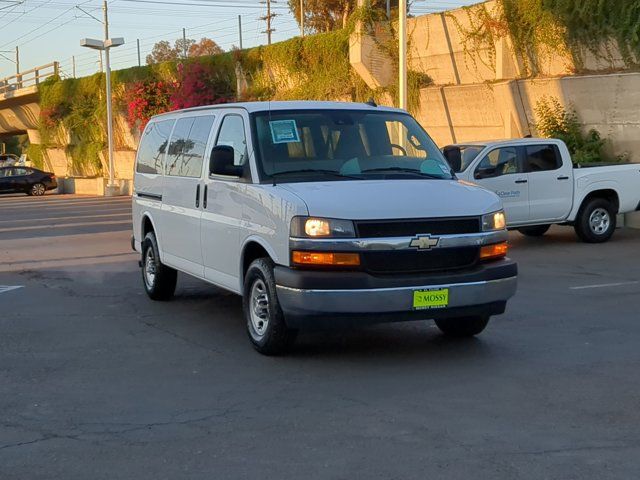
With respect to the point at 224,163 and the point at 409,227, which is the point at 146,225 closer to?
the point at 224,163

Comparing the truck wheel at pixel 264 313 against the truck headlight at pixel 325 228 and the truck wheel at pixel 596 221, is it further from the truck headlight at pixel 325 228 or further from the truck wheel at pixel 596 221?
the truck wheel at pixel 596 221

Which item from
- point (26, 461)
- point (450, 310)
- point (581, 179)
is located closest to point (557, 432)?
point (450, 310)

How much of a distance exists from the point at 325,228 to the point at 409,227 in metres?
0.66

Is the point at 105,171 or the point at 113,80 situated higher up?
the point at 113,80

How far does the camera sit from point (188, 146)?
32.0 feet

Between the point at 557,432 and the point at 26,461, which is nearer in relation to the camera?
the point at 26,461

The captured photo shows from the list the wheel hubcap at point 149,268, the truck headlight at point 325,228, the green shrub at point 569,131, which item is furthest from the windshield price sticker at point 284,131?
the green shrub at point 569,131

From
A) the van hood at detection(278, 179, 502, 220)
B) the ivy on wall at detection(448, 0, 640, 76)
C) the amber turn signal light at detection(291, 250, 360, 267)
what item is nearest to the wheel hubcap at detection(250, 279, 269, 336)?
the amber turn signal light at detection(291, 250, 360, 267)

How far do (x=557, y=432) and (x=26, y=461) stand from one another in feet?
10.1

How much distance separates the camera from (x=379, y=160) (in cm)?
827

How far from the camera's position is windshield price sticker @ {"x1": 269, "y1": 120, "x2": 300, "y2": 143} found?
27.1ft

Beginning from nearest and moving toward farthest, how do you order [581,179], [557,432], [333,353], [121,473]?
[121,473] < [557,432] < [333,353] < [581,179]

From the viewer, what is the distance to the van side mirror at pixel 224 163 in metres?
8.23

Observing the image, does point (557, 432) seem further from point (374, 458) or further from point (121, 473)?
point (121, 473)
